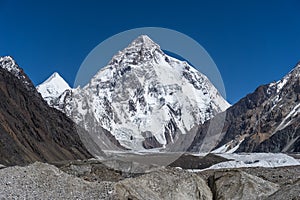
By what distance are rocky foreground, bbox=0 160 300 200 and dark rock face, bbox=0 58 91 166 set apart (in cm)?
4867

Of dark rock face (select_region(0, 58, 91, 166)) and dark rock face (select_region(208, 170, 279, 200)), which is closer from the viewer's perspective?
dark rock face (select_region(208, 170, 279, 200))

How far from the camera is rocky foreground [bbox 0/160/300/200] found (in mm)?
23891

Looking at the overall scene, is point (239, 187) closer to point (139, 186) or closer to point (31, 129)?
point (139, 186)

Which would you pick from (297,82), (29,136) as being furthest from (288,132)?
(29,136)

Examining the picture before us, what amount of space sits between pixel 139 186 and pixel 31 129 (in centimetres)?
8151

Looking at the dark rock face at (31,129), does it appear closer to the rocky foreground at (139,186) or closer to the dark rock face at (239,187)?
the rocky foreground at (139,186)

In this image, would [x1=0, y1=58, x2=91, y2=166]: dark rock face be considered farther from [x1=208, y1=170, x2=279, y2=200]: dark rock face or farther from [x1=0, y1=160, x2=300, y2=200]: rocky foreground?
[x1=208, y1=170, x2=279, y2=200]: dark rock face

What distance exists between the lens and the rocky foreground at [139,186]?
23.9 meters

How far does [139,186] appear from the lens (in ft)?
83.4

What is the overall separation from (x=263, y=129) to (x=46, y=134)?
8473cm

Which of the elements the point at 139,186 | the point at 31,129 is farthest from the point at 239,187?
the point at 31,129

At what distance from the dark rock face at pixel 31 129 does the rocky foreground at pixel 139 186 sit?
160 ft

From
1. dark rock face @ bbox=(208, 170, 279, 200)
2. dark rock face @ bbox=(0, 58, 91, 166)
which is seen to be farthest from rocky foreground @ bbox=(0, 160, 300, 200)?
dark rock face @ bbox=(0, 58, 91, 166)

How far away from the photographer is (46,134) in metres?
113
